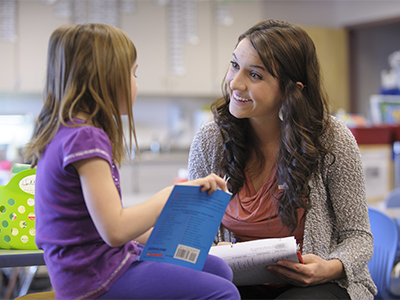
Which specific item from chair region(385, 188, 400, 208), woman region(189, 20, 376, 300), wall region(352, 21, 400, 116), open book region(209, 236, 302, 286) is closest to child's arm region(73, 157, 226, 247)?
open book region(209, 236, 302, 286)

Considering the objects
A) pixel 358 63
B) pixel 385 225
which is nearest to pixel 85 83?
pixel 385 225

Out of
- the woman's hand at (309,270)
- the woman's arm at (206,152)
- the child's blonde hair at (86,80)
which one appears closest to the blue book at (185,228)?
the child's blonde hair at (86,80)

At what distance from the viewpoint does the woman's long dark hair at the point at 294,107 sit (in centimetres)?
140

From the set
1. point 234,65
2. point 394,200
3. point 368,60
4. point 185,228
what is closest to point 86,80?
point 185,228

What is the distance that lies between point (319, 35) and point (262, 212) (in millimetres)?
4705

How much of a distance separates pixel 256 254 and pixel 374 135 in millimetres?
3167

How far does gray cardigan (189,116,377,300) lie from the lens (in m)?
1.37

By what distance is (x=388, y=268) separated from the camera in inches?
75.5

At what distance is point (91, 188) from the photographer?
2.90 ft

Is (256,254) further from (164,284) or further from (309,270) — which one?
(164,284)

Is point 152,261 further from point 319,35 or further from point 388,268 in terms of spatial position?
point 319,35

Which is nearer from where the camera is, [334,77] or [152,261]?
[152,261]

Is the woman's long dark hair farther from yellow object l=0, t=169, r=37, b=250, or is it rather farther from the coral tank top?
yellow object l=0, t=169, r=37, b=250

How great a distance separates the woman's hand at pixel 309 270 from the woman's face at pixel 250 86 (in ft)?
1.57
